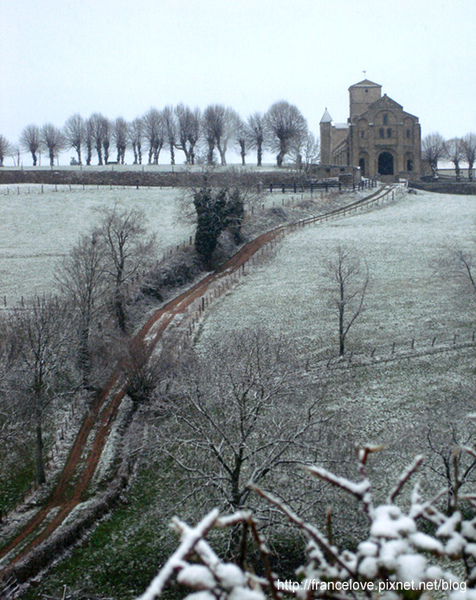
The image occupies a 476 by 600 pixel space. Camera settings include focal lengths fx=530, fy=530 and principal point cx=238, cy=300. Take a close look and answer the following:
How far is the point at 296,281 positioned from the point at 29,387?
23438mm

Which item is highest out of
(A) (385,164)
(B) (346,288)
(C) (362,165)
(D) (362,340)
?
(A) (385,164)

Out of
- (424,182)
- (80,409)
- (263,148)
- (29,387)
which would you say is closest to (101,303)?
(80,409)

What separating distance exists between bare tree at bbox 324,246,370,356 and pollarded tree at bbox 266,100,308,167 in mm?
54264

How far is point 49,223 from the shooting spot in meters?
57.6

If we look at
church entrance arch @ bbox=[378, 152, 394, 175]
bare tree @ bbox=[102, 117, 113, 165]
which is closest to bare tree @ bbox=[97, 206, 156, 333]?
church entrance arch @ bbox=[378, 152, 394, 175]

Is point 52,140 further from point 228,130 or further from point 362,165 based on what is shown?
point 362,165

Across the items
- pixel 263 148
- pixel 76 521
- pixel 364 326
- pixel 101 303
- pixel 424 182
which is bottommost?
pixel 76 521

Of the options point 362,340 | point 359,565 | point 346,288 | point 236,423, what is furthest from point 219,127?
point 359,565

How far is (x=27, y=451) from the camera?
864 inches

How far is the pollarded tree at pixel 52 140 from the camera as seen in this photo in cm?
10094

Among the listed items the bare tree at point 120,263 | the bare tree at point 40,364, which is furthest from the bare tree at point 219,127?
the bare tree at point 40,364

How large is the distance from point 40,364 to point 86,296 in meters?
7.37

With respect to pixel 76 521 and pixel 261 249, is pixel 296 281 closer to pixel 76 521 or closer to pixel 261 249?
pixel 261 249

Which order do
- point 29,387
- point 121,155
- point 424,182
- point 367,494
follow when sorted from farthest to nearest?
1. point 121,155
2. point 424,182
3. point 29,387
4. point 367,494
